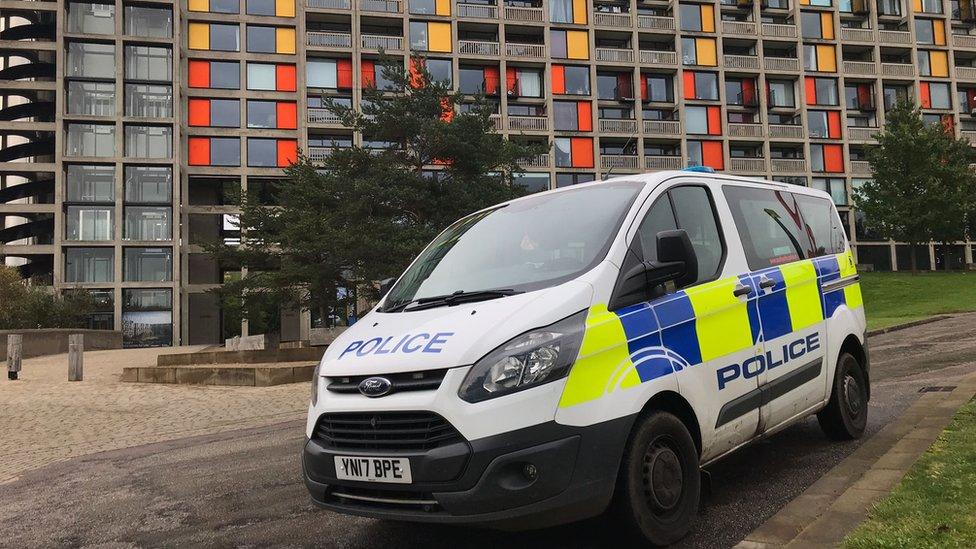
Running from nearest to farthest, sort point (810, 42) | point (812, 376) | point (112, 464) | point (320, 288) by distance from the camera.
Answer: point (812, 376)
point (112, 464)
point (320, 288)
point (810, 42)

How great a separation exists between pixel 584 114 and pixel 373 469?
5102cm

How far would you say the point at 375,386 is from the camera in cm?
325

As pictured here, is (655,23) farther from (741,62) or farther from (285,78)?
(285,78)

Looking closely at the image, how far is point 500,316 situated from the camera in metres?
3.30

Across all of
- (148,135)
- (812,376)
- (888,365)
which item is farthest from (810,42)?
(812,376)

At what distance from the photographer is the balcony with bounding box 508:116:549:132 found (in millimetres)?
50562

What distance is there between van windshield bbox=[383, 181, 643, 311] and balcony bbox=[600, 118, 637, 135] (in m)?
49.3

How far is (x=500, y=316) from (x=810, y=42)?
61.1 m

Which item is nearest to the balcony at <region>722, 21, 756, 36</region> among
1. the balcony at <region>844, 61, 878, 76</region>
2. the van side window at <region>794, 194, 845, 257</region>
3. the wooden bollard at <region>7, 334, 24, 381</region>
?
the balcony at <region>844, 61, 878, 76</region>

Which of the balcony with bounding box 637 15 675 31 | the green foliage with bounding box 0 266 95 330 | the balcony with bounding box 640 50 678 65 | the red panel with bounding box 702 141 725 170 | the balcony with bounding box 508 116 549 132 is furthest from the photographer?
the red panel with bounding box 702 141 725 170

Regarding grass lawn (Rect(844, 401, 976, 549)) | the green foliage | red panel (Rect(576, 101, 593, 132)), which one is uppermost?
red panel (Rect(576, 101, 593, 132))

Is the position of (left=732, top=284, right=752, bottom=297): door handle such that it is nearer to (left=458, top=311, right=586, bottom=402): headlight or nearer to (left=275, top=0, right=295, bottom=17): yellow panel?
(left=458, top=311, right=586, bottom=402): headlight

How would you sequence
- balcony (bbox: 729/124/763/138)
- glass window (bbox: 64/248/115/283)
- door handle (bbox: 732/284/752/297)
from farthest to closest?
1. balcony (bbox: 729/124/763/138)
2. glass window (bbox: 64/248/115/283)
3. door handle (bbox: 732/284/752/297)

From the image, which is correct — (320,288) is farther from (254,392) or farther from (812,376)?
(812,376)
